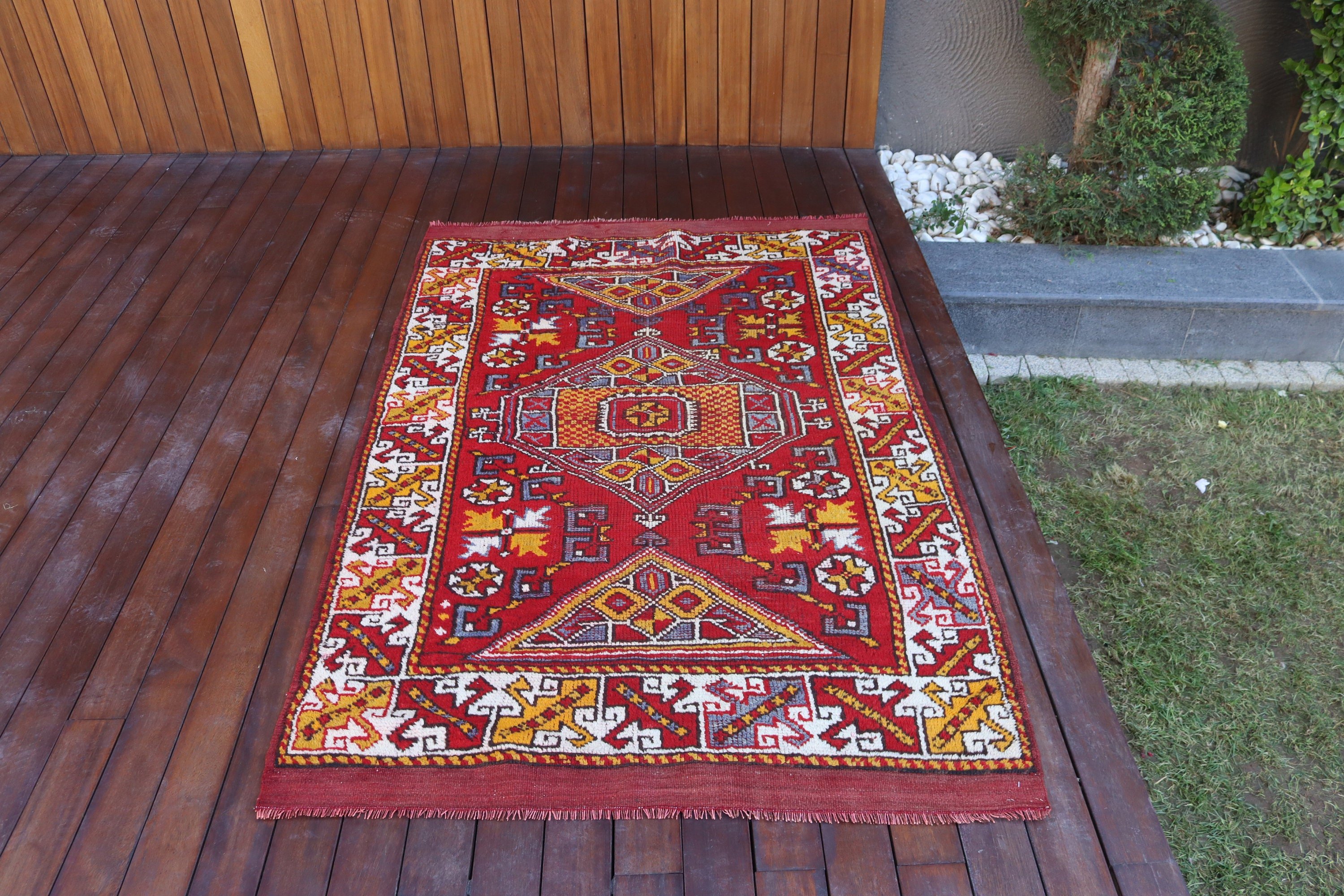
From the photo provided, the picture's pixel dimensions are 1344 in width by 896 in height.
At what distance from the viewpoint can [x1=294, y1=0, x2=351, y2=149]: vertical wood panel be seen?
12.4 ft

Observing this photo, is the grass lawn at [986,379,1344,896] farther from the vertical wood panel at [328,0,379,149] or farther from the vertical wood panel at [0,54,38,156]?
the vertical wood panel at [0,54,38,156]

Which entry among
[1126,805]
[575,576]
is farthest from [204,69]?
[1126,805]

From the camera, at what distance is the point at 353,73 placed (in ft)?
12.8

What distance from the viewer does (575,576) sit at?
223 cm

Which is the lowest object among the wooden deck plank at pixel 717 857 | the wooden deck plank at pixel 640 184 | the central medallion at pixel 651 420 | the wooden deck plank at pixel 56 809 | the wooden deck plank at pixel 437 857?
the wooden deck plank at pixel 717 857

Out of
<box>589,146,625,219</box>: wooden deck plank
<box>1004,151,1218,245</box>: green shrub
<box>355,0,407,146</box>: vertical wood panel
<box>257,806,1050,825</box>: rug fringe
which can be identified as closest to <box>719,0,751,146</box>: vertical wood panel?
<box>589,146,625,219</box>: wooden deck plank

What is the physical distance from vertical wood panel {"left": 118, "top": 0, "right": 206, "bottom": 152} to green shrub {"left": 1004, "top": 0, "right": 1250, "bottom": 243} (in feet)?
10.3

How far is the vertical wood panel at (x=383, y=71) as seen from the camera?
3.79m

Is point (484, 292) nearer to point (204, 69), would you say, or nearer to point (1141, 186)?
point (204, 69)

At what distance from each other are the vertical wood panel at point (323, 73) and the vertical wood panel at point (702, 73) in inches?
53.6

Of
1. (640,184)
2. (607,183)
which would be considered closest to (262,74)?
(607,183)

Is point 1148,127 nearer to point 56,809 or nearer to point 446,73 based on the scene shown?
point 446,73

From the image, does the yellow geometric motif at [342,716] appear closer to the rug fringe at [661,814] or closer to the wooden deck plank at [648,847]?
the rug fringe at [661,814]

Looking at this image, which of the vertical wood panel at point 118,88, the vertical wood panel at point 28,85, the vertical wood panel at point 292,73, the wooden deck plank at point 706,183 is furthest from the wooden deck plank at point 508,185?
the vertical wood panel at point 28,85
